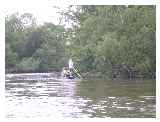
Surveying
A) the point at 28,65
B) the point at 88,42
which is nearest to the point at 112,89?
the point at 88,42

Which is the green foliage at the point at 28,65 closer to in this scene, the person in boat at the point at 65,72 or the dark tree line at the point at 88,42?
the dark tree line at the point at 88,42

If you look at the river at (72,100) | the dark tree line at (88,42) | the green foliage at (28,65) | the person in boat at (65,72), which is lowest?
the river at (72,100)

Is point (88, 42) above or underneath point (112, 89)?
above

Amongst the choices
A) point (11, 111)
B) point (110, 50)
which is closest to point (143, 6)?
point (110, 50)

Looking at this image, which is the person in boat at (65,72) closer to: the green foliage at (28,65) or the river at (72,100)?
the river at (72,100)

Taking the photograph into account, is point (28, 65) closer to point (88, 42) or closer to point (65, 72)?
point (65, 72)

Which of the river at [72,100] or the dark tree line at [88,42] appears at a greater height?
the dark tree line at [88,42]

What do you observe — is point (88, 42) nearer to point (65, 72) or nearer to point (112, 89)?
point (65, 72)

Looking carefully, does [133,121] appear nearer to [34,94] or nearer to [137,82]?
[137,82]

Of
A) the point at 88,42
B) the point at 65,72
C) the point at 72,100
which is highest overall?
the point at 88,42

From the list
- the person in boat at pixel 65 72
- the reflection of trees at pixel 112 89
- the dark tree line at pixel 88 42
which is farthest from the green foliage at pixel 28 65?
the reflection of trees at pixel 112 89

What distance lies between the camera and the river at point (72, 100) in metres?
7.58

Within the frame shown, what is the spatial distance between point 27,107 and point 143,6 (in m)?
1.37

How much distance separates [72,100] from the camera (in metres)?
7.60
